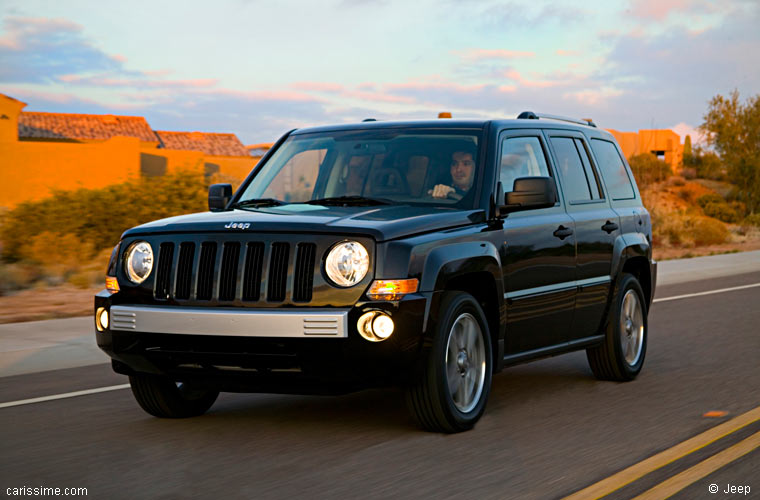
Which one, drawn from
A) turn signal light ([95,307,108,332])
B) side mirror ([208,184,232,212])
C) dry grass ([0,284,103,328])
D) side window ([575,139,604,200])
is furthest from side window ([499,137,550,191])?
dry grass ([0,284,103,328])

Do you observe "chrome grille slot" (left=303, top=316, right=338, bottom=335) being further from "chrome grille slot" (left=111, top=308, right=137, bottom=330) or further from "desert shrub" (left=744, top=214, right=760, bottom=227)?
"desert shrub" (left=744, top=214, right=760, bottom=227)

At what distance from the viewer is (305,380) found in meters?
6.19

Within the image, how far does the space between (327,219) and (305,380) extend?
967 millimetres

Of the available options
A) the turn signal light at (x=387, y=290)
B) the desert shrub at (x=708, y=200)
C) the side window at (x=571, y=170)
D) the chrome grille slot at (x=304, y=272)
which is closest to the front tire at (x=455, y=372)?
the turn signal light at (x=387, y=290)

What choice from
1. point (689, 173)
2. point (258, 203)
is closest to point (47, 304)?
point (258, 203)

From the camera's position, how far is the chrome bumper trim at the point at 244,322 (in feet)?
19.7

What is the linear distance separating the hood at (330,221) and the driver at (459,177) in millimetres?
225

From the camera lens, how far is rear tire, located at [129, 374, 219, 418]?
277 inches

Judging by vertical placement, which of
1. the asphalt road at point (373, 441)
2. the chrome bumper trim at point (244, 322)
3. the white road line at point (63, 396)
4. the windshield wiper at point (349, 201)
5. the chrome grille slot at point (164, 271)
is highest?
the windshield wiper at point (349, 201)

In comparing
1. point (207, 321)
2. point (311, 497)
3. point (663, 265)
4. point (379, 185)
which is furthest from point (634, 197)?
point (663, 265)

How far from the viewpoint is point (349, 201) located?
725cm

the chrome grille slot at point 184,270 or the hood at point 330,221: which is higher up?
the hood at point 330,221

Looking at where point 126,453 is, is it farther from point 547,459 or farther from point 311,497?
point 547,459

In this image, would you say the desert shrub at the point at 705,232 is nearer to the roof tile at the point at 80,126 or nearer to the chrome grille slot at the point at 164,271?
the chrome grille slot at the point at 164,271
